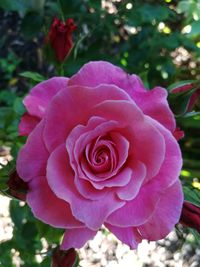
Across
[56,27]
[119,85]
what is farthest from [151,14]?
[119,85]

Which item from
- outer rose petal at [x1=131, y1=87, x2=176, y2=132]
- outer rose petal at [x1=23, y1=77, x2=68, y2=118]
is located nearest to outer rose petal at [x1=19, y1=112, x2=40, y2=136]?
outer rose petal at [x1=23, y1=77, x2=68, y2=118]

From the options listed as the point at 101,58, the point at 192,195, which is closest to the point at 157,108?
the point at 192,195

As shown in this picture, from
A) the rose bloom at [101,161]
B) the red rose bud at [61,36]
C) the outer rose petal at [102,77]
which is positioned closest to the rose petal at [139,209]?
the rose bloom at [101,161]

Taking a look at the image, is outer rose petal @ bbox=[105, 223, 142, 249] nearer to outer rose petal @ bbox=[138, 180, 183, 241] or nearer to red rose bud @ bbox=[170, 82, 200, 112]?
outer rose petal @ bbox=[138, 180, 183, 241]

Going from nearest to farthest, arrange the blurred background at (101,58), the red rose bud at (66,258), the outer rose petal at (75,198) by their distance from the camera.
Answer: the outer rose petal at (75,198) → the red rose bud at (66,258) → the blurred background at (101,58)

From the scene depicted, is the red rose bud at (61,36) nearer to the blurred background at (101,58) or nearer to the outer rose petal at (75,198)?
the blurred background at (101,58)

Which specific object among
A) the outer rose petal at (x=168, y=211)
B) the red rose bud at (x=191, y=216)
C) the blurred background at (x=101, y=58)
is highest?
the outer rose petal at (x=168, y=211)

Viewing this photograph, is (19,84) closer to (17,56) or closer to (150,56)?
(17,56)
